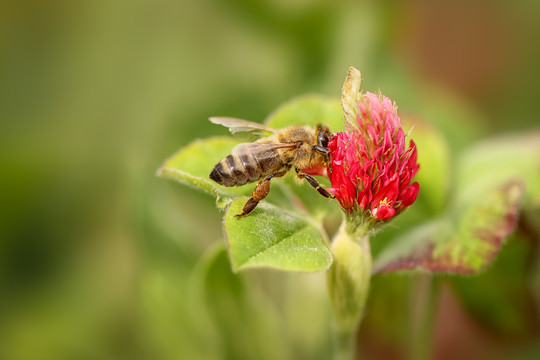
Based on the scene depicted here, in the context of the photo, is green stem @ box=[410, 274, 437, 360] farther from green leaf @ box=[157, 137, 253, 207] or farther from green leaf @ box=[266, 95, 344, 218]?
green leaf @ box=[157, 137, 253, 207]

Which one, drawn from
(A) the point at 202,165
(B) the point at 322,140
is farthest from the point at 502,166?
(A) the point at 202,165

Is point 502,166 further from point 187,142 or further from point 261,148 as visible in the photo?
point 187,142

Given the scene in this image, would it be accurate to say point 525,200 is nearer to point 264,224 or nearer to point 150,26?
point 264,224

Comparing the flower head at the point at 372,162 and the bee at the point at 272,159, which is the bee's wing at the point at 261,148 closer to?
the bee at the point at 272,159

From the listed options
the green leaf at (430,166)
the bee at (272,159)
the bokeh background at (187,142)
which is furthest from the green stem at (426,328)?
the bee at (272,159)

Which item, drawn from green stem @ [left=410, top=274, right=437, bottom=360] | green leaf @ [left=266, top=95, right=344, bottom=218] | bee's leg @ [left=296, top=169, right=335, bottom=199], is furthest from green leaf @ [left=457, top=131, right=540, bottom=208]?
bee's leg @ [left=296, top=169, right=335, bottom=199]

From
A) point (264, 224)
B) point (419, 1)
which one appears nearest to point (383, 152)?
point (264, 224)
